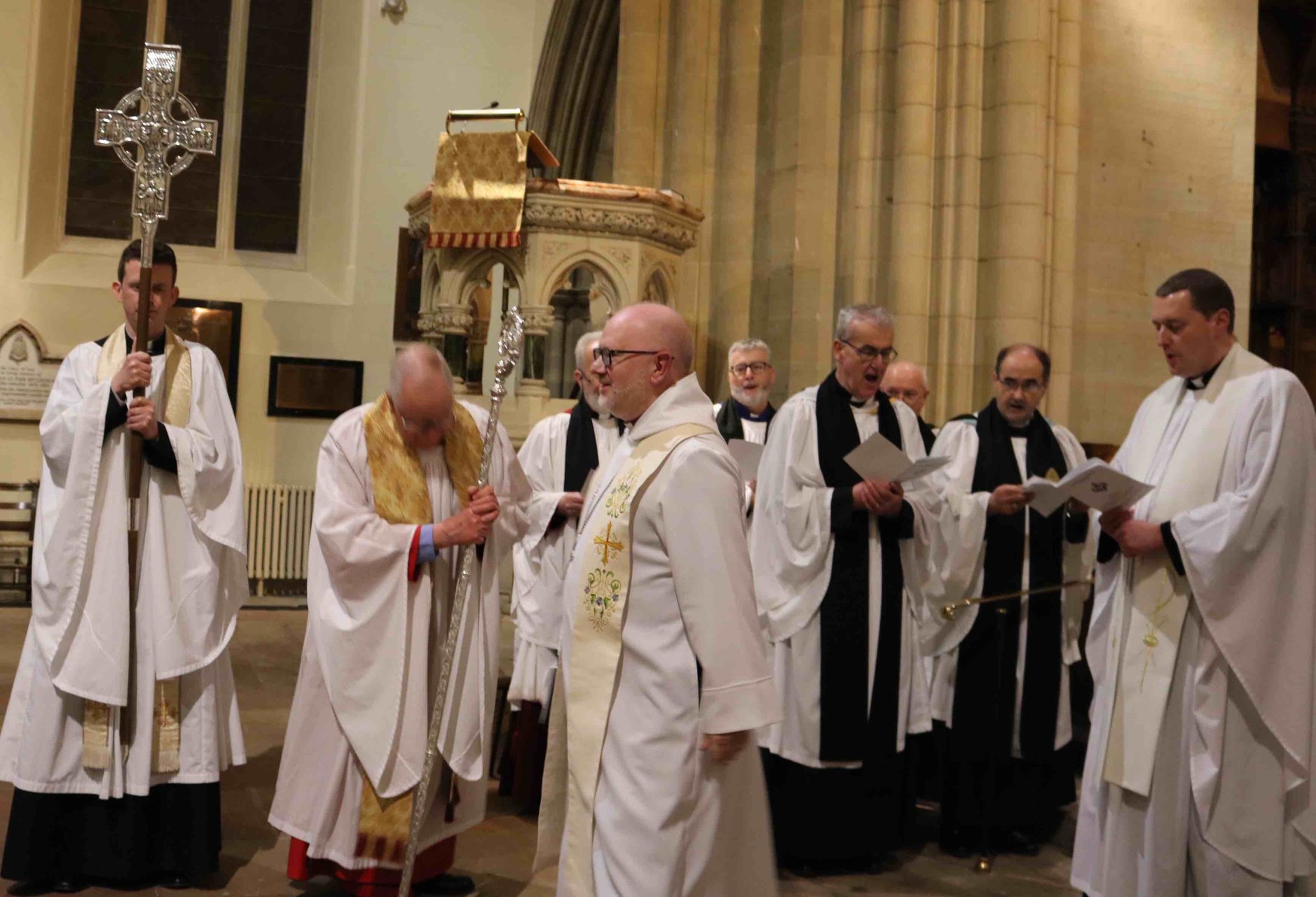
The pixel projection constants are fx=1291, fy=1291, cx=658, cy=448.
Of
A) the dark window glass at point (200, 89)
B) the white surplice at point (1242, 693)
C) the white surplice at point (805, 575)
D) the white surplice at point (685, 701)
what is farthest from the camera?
the dark window glass at point (200, 89)

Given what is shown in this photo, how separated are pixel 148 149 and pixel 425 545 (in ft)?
5.26

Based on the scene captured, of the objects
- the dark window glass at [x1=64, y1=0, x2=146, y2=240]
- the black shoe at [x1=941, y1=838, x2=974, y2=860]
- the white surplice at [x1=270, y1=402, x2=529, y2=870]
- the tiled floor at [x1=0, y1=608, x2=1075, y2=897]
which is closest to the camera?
the white surplice at [x1=270, y1=402, x2=529, y2=870]

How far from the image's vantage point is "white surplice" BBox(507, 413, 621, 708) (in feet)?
16.8

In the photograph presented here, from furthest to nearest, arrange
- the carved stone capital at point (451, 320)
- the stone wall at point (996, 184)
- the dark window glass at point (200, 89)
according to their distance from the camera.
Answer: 1. the dark window glass at point (200, 89)
2. the carved stone capital at point (451, 320)
3. the stone wall at point (996, 184)

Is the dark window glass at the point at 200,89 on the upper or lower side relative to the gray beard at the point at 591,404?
upper

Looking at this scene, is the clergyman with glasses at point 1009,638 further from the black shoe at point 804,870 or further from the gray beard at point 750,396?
the gray beard at point 750,396

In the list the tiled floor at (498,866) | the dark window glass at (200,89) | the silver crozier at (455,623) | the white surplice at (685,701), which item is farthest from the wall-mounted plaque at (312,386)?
the white surplice at (685,701)

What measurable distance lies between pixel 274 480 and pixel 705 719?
1050 centimetres

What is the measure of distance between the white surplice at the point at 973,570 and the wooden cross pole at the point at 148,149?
2836mm

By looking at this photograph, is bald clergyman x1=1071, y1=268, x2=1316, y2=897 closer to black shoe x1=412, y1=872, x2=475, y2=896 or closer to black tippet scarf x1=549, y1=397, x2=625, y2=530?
black shoe x1=412, y1=872, x2=475, y2=896

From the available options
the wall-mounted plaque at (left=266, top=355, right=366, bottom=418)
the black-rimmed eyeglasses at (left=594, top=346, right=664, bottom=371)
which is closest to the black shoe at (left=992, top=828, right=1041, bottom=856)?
the black-rimmed eyeglasses at (left=594, top=346, right=664, bottom=371)

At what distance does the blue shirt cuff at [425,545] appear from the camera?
12.5 ft

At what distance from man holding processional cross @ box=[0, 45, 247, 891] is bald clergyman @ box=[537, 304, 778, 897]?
1655 millimetres

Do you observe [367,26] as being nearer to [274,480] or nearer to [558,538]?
[274,480]
